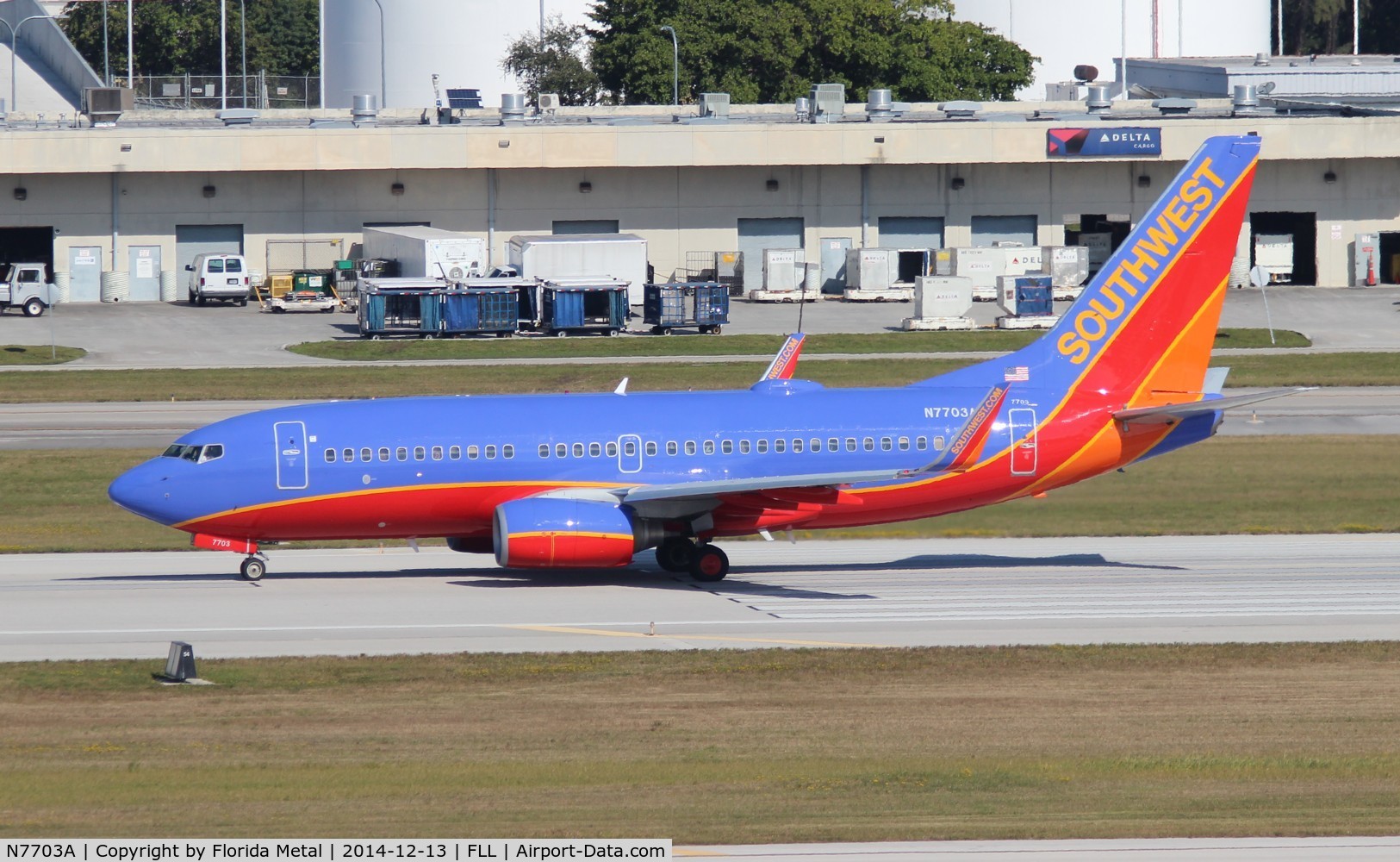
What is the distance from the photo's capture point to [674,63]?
126 meters

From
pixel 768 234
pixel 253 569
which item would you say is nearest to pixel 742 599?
pixel 253 569

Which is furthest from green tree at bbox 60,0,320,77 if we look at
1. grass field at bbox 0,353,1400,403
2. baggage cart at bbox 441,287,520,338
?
grass field at bbox 0,353,1400,403

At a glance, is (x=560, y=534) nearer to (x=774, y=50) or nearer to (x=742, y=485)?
(x=742, y=485)

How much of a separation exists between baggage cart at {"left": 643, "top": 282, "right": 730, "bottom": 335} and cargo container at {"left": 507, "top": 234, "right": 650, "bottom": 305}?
2099mm

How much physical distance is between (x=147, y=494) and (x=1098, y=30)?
5327 inches

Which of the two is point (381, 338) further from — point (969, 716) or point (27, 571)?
point (969, 716)

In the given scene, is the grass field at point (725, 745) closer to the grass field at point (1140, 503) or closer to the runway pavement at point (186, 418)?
the grass field at point (1140, 503)

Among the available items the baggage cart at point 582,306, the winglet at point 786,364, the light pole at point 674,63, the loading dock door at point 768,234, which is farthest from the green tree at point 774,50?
the winglet at point 786,364

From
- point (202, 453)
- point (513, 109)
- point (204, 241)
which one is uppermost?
point (513, 109)

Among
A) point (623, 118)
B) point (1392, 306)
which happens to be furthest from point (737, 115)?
point (1392, 306)

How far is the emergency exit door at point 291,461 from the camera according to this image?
108 ft

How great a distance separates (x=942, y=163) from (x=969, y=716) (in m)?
76.6

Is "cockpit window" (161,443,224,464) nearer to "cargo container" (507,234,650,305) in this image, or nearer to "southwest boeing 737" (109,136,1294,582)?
"southwest boeing 737" (109,136,1294,582)

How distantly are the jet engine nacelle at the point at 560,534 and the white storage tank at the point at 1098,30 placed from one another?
12603cm
